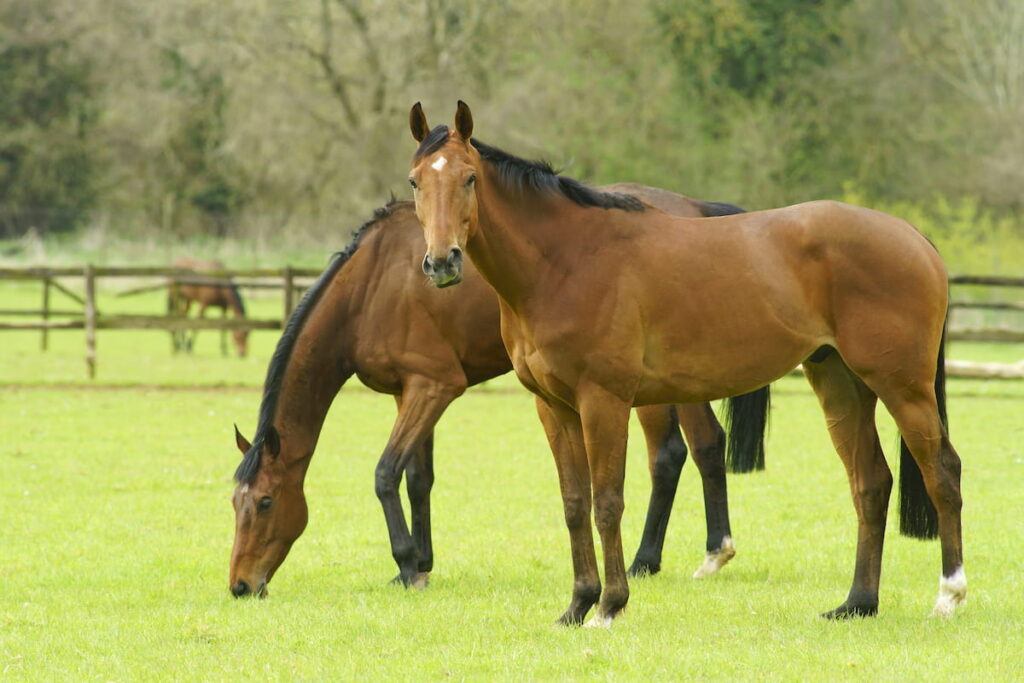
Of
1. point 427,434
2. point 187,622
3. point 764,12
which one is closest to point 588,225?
point 427,434

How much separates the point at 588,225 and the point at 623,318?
1.58ft

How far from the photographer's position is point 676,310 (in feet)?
17.3

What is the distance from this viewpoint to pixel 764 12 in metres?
36.9

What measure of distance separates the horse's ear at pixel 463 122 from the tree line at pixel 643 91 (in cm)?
3068

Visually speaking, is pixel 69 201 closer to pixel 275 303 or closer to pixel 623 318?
pixel 275 303

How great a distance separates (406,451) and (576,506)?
53.8 inches

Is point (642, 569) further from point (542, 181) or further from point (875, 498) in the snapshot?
point (542, 181)

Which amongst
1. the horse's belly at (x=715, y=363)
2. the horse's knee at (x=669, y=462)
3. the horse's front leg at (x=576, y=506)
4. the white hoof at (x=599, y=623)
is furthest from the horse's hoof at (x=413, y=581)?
the horse's belly at (x=715, y=363)

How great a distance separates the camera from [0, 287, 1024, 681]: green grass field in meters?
4.74

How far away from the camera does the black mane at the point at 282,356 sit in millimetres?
6395

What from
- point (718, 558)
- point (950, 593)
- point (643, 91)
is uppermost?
point (643, 91)

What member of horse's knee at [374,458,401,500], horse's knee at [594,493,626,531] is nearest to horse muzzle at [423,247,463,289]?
horse's knee at [594,493,626,531]

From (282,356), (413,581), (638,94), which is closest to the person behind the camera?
(413,581)

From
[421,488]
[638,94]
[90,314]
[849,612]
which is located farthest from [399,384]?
[638,94]
